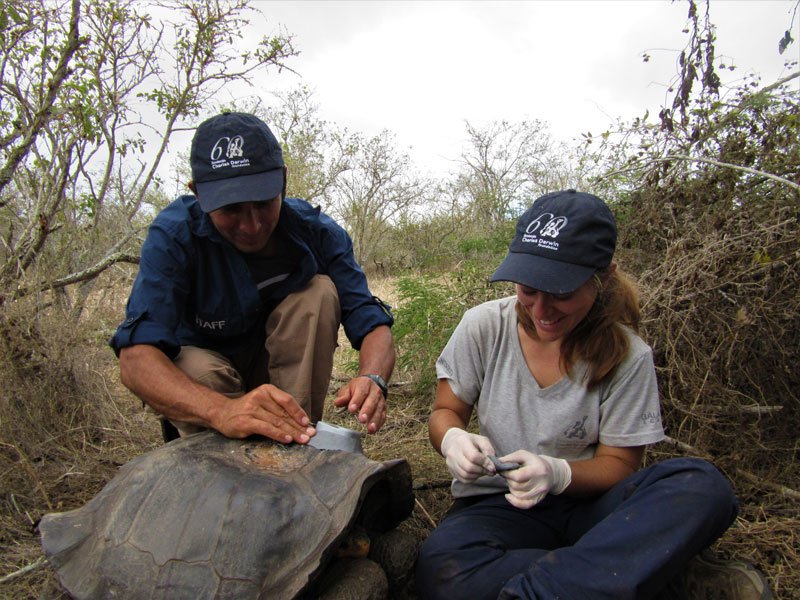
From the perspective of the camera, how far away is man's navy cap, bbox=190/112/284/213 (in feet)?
7.25

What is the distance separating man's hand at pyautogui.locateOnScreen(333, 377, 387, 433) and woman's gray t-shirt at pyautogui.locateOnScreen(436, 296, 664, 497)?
276mm

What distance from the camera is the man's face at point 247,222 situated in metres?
2.26

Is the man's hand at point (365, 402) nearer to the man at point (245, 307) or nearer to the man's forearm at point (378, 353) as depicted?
the man at point (245, 307)

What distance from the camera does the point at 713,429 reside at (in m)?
2.61

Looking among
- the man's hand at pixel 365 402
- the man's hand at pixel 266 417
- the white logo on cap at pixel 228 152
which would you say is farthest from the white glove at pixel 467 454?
the white logo on cap at pixel 228 152

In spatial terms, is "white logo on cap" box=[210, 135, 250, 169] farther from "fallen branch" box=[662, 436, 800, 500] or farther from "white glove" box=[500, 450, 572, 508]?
"fallen branch" box=[662, 436, 800, 500]

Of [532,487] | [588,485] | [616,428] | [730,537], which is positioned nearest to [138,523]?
[532,487]

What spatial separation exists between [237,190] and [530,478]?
1417mm

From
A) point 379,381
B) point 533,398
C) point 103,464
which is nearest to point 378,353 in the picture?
point 379,381

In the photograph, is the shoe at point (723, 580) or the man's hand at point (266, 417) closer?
the shoe at point (723, 580)

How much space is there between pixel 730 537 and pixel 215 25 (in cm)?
494

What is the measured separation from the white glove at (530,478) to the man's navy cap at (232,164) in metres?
1.29

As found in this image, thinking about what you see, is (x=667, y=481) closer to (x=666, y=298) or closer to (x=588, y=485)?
(x=588, y=485)

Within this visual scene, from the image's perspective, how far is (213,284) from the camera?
2.52 m
